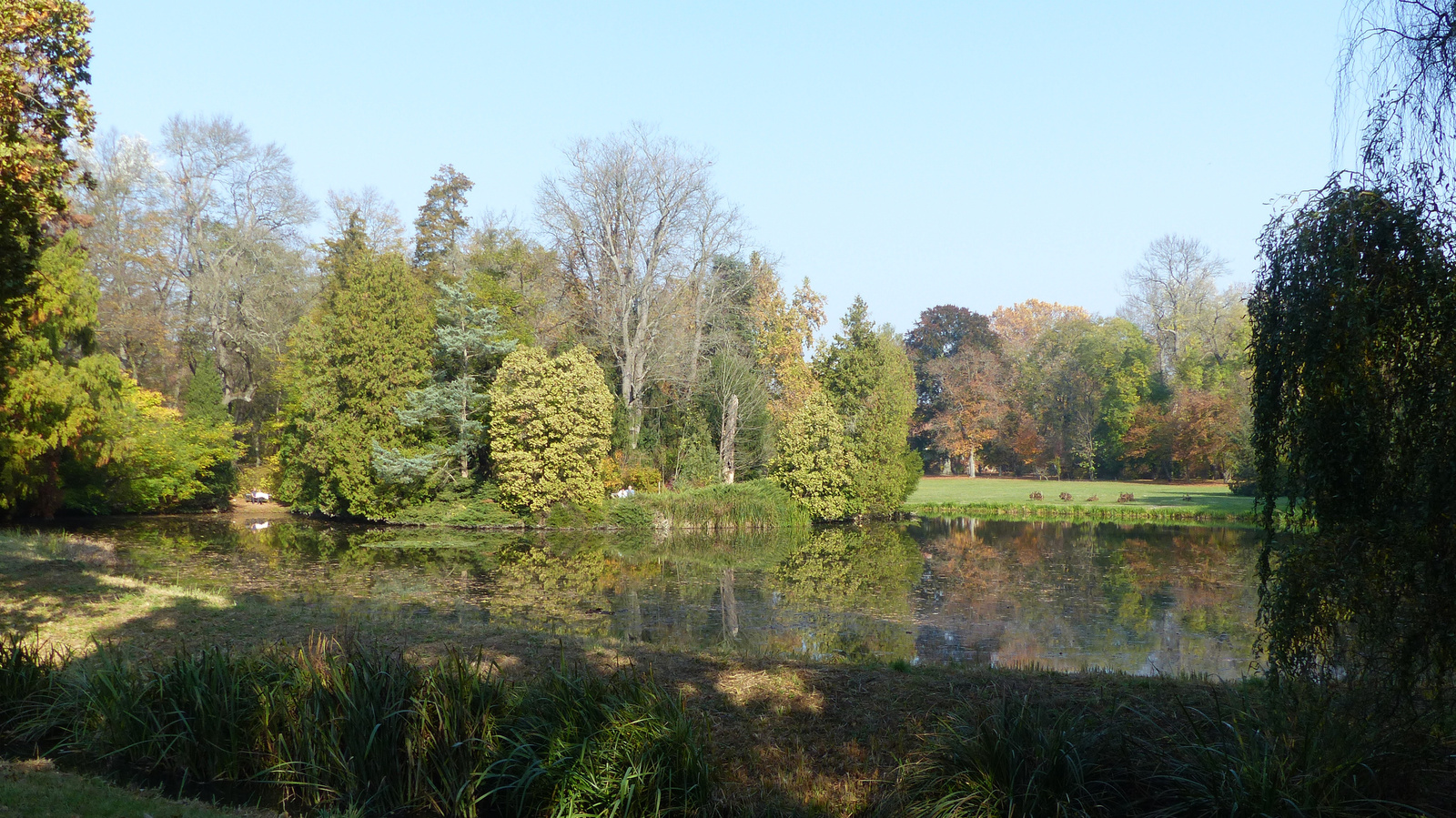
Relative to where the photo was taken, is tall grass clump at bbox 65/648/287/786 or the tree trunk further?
the tree trunk

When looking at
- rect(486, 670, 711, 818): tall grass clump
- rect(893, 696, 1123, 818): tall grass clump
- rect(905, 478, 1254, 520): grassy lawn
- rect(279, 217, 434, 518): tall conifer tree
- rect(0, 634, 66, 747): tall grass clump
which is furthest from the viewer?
rect(905, 478, 1254, 520): grassy lawn

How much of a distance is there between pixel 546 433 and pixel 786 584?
11.3m

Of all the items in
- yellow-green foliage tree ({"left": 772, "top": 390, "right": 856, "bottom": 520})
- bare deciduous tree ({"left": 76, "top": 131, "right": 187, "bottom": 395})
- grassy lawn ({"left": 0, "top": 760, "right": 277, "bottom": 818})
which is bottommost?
grassy lawn ({"left": 0, "top": 760, "right": 277, "bottom": 818})

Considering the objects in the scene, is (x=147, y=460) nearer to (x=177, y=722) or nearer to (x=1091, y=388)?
(x=177, y=722)

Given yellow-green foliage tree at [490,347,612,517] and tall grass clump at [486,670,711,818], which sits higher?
yellow-green foliage tree at [490,347,612,517]

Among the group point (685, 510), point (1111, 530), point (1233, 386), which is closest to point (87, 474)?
point (685, 510)

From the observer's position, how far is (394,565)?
18016mm

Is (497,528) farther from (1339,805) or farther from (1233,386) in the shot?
(1233,386)

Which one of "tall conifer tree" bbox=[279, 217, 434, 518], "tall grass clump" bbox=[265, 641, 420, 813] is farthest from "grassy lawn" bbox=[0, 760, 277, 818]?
"tall conifer tree" bbox=[279, 217, 434, 518]

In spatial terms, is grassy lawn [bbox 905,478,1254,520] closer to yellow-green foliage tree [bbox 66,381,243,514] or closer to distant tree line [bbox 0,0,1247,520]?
distant tree line [bbox 0,0,1247,520]

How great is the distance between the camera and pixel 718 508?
1070 inches

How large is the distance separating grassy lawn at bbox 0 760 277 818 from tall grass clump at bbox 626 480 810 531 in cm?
2132

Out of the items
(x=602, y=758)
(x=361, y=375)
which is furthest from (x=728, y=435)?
(x=602, y=758)

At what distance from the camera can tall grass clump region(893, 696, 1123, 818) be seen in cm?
494
